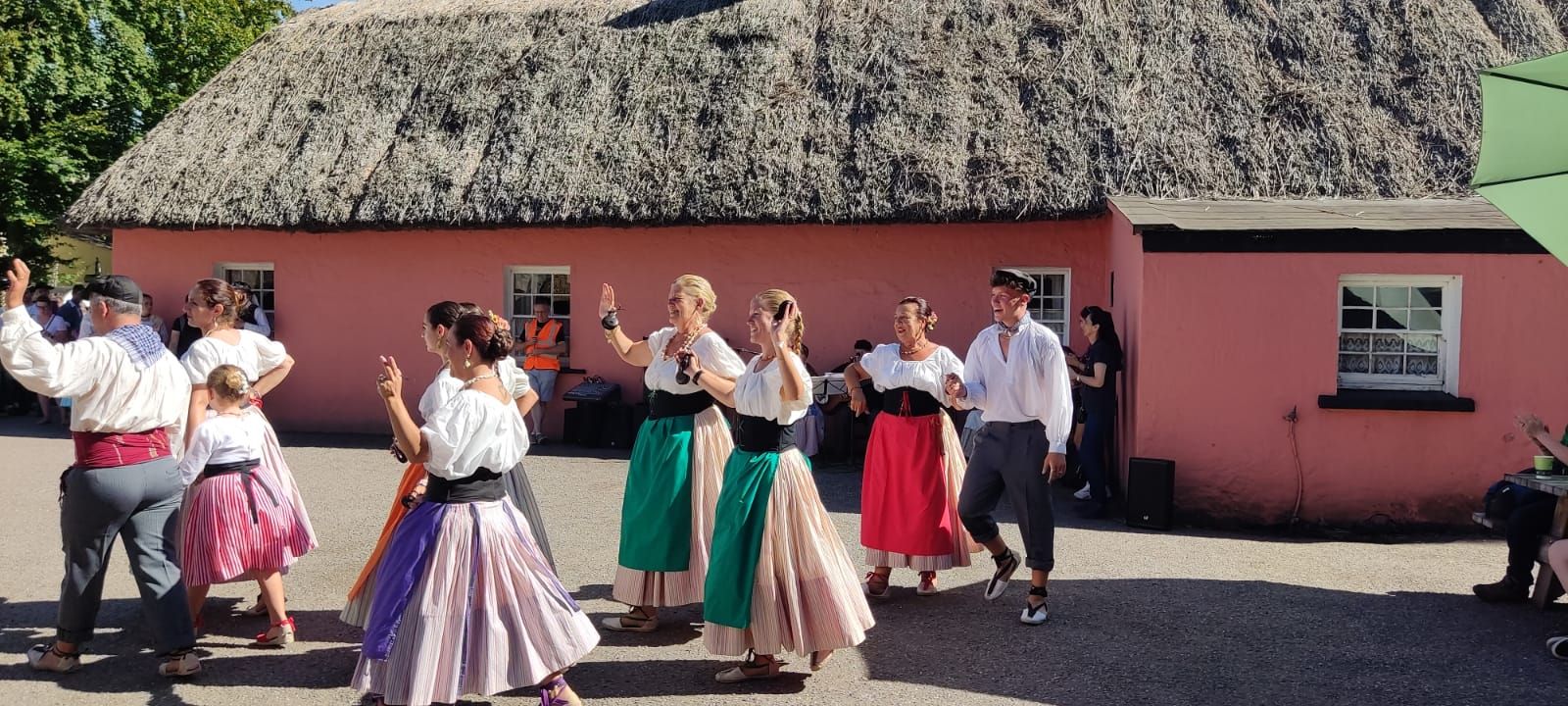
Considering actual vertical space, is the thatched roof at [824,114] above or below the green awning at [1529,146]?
above

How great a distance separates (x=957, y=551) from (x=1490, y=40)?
8.60 meters

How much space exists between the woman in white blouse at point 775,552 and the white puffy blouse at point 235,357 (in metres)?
2.45

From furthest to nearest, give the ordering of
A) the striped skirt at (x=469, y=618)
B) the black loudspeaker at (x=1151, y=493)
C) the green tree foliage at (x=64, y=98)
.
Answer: the green tree foliage at (x=64, y=98) → the black loudspeaker at (x=1151, y=493) → the striped skirt at (x=469, y=618)

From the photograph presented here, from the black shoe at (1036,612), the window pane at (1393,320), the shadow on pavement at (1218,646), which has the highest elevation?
the window pane at (1393,320)

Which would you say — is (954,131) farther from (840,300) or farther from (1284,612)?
(1284,612)

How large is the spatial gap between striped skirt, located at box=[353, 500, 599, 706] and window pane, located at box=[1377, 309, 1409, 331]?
21.8ft

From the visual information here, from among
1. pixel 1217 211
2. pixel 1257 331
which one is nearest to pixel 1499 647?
pixel 1257 331

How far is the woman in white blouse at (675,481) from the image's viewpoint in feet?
17.3

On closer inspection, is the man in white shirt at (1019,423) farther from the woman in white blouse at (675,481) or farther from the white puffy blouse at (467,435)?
the white puffy blouse at (467,435)

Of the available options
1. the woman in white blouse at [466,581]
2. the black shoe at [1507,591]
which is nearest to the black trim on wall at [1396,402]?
the black shoe at [1507,591]

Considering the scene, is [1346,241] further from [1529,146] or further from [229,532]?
[229,532]

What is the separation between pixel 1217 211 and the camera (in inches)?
348

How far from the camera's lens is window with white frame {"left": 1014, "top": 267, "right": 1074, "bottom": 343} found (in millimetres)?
11047

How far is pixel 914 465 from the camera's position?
5961 millimetres
